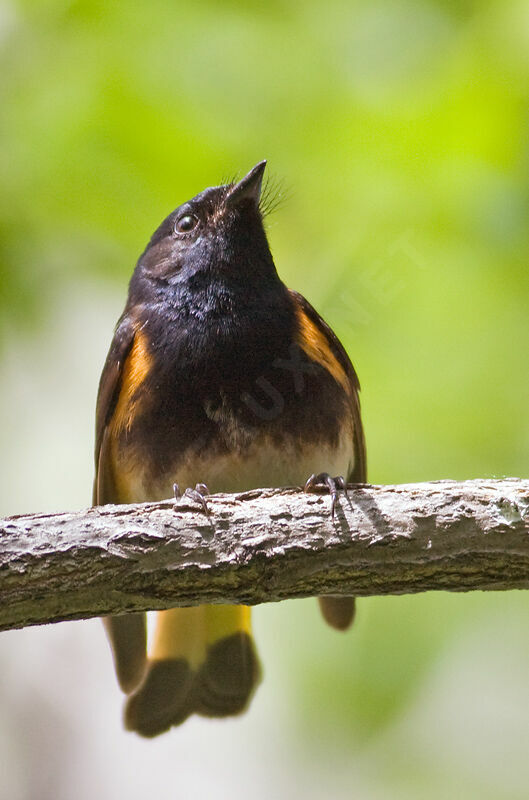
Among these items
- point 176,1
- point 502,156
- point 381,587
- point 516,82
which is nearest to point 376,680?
point 381,587

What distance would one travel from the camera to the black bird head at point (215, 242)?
4.27m

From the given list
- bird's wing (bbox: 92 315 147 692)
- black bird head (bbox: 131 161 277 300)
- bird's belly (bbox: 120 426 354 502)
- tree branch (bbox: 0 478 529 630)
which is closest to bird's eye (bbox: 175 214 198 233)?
black bird head (bbox: 131 161 277 300)

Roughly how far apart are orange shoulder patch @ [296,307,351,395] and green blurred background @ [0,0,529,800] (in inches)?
9.7

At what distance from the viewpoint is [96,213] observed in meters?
4.11

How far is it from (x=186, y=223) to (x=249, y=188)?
349 millimetres

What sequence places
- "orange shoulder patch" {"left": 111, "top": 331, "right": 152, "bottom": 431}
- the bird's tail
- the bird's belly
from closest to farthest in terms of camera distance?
the bird's belly < "orange shoulder patch" {"left": 111, "top": 331, "right": 152, "bottom": 431} < the bird's tail

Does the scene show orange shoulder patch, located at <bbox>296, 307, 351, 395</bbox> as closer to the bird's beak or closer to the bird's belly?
the bird's belly

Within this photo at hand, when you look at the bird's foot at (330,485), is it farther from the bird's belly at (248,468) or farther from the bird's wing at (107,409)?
the bird's wing at (107,409)

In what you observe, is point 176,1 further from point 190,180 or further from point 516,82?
point 516,82

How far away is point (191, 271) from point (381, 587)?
6.47 feet

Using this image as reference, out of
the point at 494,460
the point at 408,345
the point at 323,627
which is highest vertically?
the point at 408,345

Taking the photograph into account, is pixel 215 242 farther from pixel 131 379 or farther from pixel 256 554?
pixel 256 554

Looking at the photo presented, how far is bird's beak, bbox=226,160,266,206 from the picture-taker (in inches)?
165

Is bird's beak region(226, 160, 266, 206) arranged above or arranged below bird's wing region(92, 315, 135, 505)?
above
